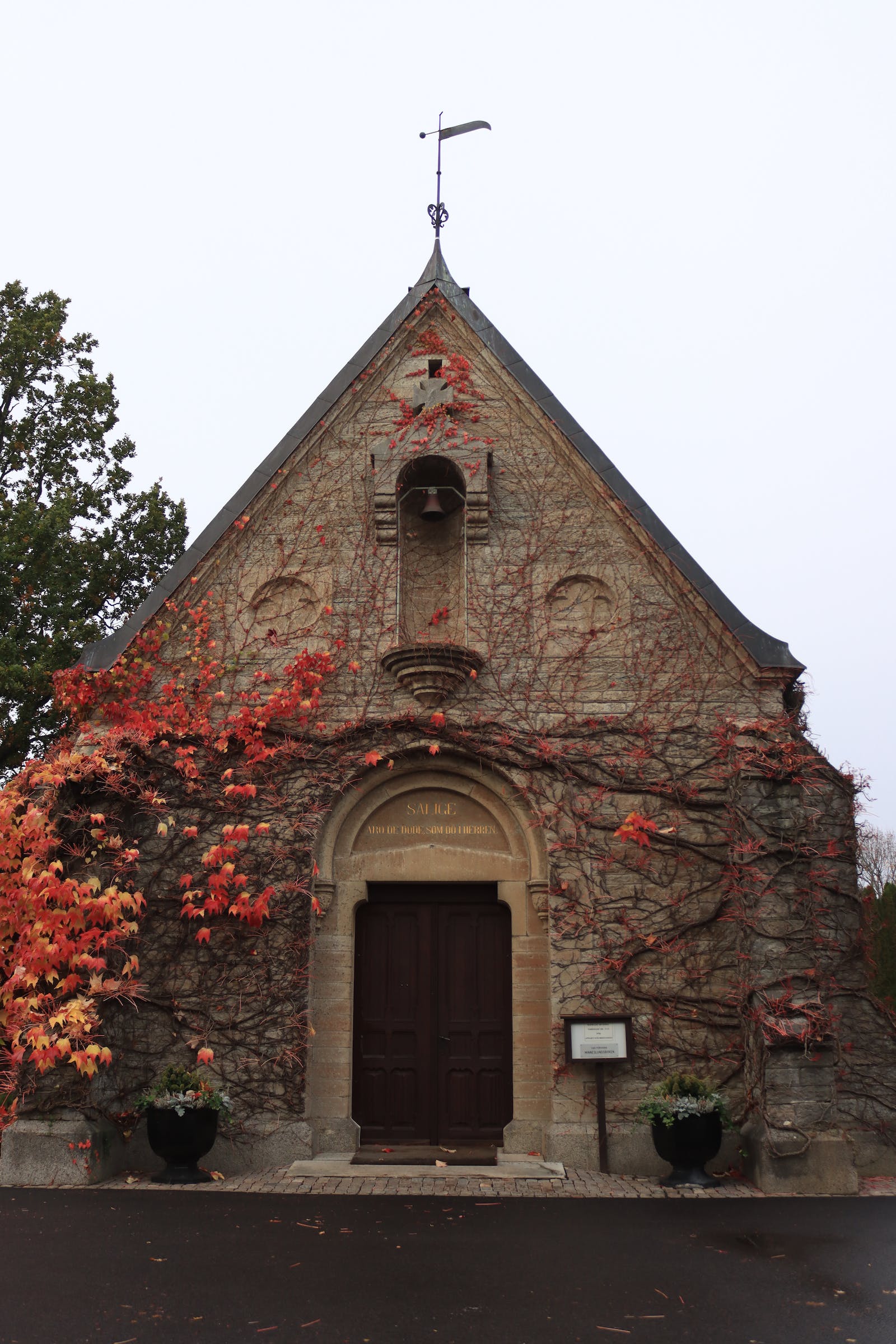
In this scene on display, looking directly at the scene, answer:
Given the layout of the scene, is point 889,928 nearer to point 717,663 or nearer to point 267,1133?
point 717,663

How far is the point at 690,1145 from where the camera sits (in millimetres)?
8406

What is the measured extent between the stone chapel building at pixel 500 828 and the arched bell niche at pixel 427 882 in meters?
0.03

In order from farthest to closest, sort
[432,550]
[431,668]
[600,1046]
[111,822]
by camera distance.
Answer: [432,550], [431,668], [111,822], [600,1046]

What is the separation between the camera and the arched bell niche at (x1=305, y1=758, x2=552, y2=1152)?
9.38 m

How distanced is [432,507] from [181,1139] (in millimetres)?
6128

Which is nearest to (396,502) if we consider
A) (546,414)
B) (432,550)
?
(432,550)

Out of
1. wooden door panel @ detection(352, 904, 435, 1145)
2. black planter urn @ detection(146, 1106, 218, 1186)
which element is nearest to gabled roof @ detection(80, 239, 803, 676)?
wooden door panel @ detection(352, 904, 435, 1145)

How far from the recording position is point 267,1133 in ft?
29.6

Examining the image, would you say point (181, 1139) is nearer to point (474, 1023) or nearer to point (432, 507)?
point (474, 1023)

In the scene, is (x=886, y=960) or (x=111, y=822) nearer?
(x=111, y=822)

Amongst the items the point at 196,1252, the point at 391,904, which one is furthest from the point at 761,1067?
the point at 196,1252

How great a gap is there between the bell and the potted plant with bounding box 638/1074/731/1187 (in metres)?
5.69

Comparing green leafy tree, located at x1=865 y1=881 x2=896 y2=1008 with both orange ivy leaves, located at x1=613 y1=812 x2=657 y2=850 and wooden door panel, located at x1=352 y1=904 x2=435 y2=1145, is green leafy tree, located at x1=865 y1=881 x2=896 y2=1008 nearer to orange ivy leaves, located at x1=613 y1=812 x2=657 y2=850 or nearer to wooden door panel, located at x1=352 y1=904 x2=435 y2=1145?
orange ivy leaves, located at x1=613 y1=812 x2=657 y2=850

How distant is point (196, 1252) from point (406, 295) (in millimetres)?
9364
